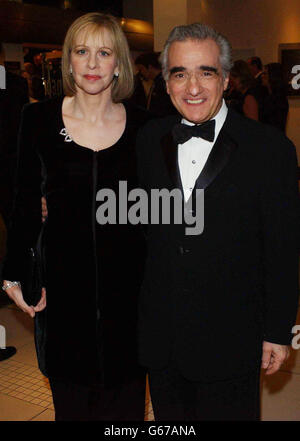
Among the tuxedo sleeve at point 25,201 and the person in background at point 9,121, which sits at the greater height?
the person in background at point 9,121

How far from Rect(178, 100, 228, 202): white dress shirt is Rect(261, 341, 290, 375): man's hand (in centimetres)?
54

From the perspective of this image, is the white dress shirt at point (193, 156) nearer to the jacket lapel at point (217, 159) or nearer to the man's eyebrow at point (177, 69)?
the jacket lapel at point (217, 159)

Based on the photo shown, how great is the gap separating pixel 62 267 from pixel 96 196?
0.96ft

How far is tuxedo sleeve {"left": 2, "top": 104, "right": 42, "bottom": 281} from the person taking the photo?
76.0 inches

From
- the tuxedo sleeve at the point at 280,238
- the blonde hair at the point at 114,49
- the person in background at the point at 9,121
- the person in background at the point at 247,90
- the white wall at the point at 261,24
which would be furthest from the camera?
the white wall at the point at 261,24

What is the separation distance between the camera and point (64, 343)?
6.49 feet

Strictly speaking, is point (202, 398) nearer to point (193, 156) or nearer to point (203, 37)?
point (193, 156)

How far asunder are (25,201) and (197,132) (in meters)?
0.72

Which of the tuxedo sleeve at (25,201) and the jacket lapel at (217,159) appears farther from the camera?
the tuxedo sleeve at (25,201)

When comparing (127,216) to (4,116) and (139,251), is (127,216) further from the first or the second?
(4,116)

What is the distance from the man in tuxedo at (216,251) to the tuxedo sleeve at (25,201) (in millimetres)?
445

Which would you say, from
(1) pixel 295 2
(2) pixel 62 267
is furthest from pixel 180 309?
(1) pixel 295 2

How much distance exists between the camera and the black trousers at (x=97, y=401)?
2002 mm

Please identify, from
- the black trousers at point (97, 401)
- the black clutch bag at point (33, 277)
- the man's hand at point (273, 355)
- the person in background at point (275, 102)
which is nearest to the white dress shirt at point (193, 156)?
the man's hand at point (273, 355)
